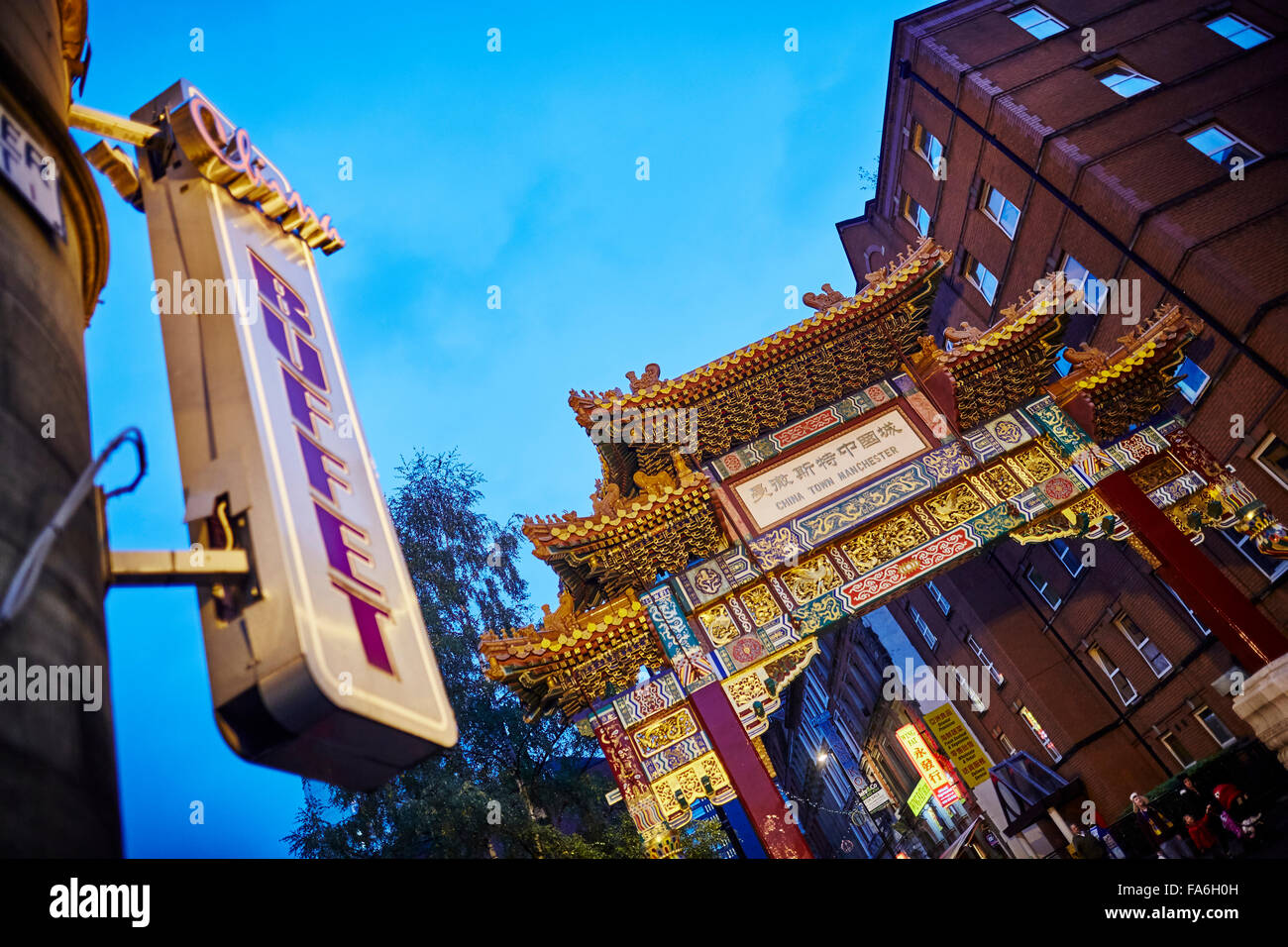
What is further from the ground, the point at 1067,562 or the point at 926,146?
the point at 926,146

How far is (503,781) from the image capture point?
58.3 ft

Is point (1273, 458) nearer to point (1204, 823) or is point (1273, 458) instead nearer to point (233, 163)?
point (1204, 823)

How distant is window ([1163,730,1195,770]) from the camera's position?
18312mm

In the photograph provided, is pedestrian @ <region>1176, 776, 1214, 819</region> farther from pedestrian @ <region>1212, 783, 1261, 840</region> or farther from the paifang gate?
the paifang gate

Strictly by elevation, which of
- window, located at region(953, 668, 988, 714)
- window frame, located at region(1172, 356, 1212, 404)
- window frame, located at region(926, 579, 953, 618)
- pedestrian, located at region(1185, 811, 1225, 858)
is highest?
window frame, located at region(926, 579, 953, 618)

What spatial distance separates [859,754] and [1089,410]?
25.4 meters

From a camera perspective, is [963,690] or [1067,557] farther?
[963,690]

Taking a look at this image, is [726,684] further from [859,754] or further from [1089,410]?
[859,754]

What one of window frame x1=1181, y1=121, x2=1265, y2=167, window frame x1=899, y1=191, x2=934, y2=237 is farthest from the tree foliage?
window frame x1=1181, y1=121, x2=1265, y2=167

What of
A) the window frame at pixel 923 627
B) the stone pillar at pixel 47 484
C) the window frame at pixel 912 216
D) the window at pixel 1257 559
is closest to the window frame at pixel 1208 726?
the window at pixel 1257 559

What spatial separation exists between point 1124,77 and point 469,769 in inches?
889

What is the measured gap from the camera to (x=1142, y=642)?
1938 cm

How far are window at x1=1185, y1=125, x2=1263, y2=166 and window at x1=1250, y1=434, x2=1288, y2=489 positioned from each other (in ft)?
19.9

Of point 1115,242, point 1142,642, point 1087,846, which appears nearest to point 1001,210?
point 1115,242
